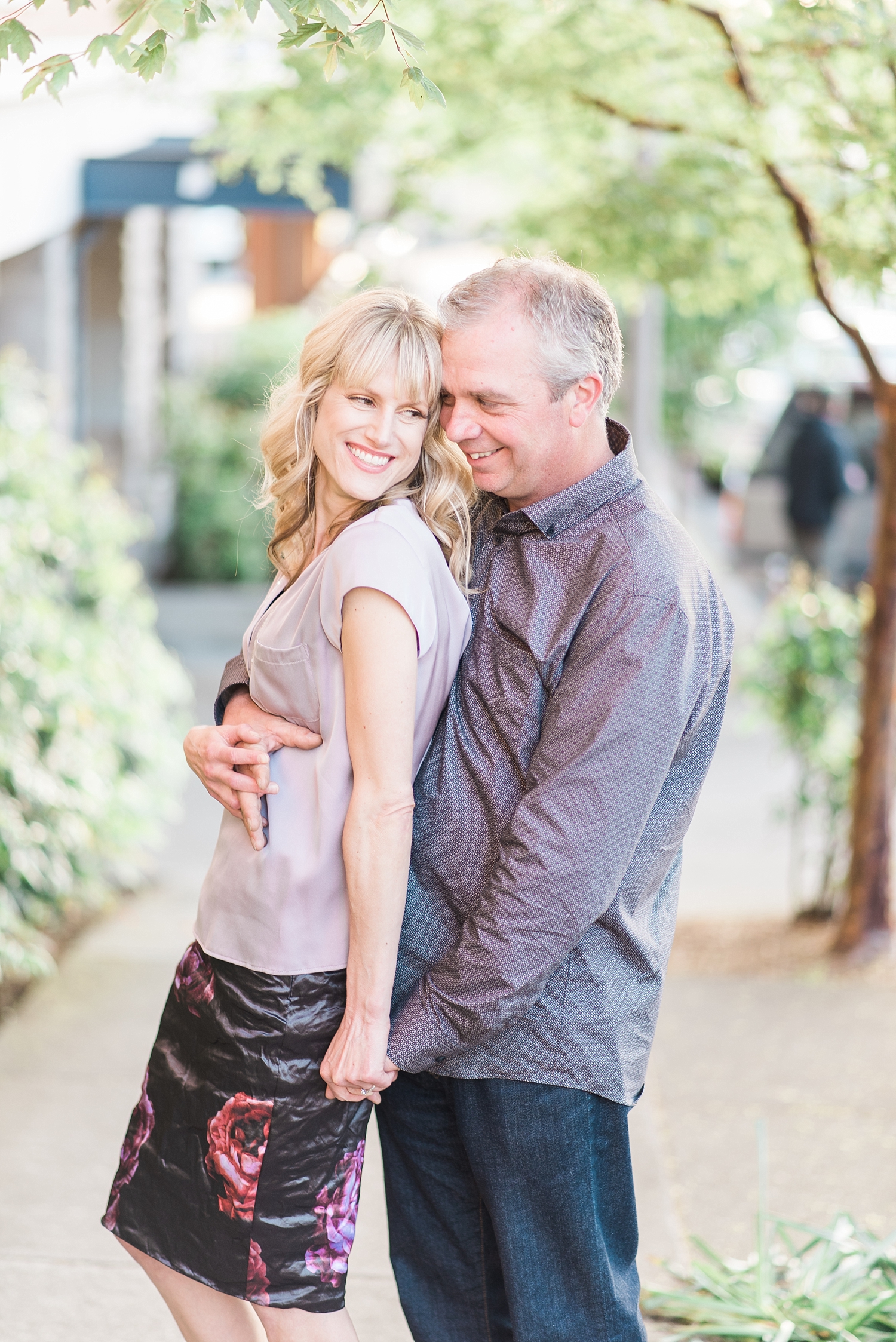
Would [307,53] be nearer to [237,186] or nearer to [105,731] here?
[105,731]

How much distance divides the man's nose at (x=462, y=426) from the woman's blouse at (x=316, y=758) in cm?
13

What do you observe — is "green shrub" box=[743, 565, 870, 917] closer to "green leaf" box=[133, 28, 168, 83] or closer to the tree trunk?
the tree trunk

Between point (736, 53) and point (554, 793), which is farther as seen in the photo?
point (736, 53)

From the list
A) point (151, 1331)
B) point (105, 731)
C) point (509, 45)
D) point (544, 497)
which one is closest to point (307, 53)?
point (509, 45)

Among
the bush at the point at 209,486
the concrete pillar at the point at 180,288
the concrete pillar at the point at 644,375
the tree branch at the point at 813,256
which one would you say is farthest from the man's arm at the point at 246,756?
the concrete pillar at the point at 180,288

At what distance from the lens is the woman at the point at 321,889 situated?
6.49ft

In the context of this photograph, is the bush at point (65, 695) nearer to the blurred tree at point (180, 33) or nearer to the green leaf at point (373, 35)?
the blurred tree at point (180, 33)

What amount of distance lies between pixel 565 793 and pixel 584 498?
456 millimetres

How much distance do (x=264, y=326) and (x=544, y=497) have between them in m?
14.5

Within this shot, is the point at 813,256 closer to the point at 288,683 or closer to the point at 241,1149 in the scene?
the point at 288,683

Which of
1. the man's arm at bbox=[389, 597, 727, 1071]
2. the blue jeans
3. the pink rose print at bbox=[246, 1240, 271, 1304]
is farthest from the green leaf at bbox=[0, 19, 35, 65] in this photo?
the pink rose print at bbox=[246, 1240, 271, 1304]

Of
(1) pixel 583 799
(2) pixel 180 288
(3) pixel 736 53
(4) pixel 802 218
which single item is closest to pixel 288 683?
(1) pixel 583 799

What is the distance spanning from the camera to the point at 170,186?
341 inches

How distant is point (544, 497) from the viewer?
2.16 meters
